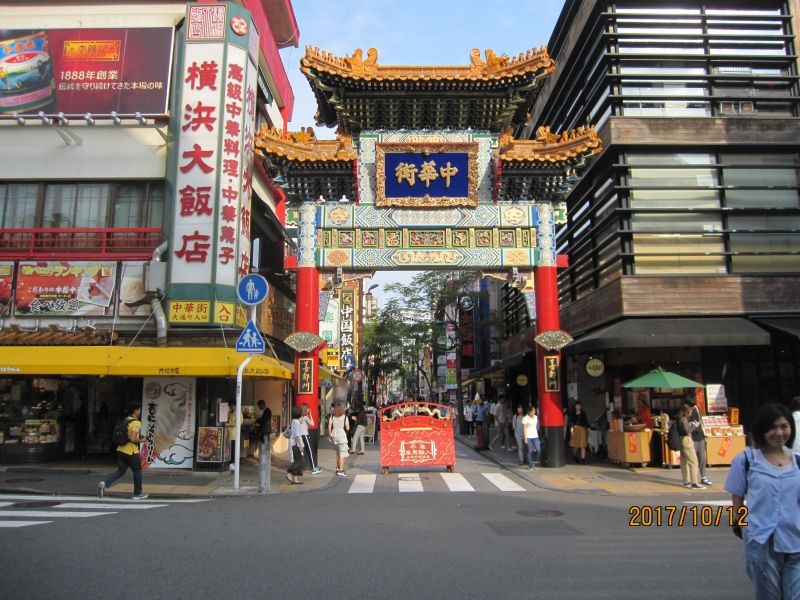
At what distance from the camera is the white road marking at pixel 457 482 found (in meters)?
12.4

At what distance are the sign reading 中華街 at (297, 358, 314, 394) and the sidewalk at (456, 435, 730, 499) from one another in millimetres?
5614

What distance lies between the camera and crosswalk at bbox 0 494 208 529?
881 cm

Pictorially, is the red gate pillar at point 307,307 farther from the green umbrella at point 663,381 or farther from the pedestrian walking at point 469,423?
the pedestrian walking at point 469,423

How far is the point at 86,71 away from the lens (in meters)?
16.6

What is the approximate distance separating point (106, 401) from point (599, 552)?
14.9m

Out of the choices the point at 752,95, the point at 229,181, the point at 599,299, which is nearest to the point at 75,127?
the point at 229,181

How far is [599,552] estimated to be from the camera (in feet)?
22.4

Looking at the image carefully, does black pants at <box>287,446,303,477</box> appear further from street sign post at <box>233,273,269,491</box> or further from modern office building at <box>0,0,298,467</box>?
modern office building at <box>0,0,298,467</box>

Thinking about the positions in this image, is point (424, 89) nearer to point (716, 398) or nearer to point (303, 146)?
point (303, 146)

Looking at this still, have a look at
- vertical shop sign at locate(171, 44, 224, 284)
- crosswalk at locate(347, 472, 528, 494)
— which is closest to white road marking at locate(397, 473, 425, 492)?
crosswalk at locate(347, 472, 528, 494)

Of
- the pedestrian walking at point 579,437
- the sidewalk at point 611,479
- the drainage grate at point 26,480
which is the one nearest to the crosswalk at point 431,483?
the sidewalk at point 611,479

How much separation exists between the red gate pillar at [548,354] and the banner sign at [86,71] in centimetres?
1084

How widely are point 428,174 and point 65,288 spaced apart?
32.9ft
